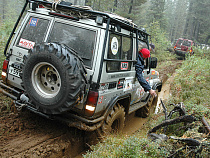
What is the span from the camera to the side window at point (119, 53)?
10.6 feet

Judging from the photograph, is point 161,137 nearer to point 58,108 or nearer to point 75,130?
point 75,130

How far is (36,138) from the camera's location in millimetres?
3156

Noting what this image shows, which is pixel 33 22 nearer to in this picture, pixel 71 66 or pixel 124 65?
pixel 71 66

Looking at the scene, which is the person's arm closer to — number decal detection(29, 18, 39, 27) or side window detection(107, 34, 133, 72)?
side window detection(107, 34, 133, 72)

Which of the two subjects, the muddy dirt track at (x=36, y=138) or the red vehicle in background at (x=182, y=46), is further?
the red vehicle in background at (x=182, y=46)

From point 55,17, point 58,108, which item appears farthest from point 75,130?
point 55,17

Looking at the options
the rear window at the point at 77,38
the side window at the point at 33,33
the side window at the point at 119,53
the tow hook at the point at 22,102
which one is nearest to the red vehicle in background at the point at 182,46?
the side window at the point at 119,53

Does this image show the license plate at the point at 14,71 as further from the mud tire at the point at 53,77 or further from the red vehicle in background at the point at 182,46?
the red vehicle in background at the point at 182,46

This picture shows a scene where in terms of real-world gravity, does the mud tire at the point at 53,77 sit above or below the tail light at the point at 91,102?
above

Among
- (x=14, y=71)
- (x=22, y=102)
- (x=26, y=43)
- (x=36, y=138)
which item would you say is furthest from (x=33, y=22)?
(x=36, y=138)

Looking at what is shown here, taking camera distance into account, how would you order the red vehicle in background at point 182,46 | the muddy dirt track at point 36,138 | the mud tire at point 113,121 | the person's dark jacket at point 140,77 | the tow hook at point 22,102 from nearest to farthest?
the muddy dirt track at point 36,138 → the tow hook at point 22,102 → the mud tire at point 113,121 → the person's dark jacket at point 140,77 → the red vehicle in background at point 182,46

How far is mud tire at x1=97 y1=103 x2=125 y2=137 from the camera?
3373mm

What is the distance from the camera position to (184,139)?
2834 mm

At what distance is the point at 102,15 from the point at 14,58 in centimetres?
196
